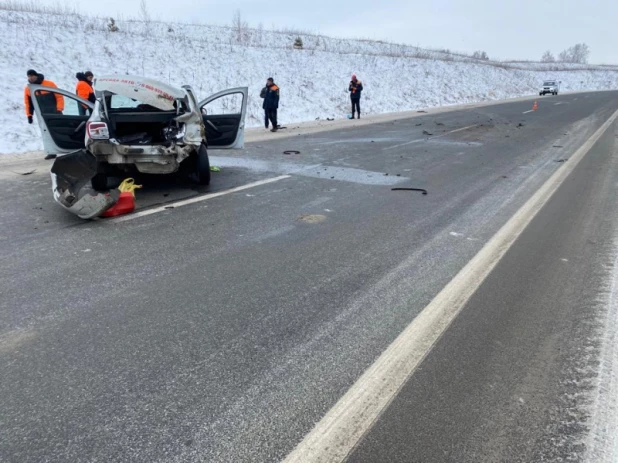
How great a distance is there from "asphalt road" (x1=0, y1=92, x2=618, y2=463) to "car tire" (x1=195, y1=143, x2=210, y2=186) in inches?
27.1

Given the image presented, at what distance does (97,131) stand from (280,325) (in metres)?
4.49

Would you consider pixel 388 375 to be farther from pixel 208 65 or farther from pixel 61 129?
pixel 208 65

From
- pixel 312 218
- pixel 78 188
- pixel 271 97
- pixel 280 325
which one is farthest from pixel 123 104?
pixel 271 97

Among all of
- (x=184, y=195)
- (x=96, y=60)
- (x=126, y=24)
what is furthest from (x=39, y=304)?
(x=126, y=24)

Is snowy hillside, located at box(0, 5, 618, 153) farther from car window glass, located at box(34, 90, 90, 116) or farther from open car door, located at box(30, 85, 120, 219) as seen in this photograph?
open car door, located at box(30, 85, 120, 219)

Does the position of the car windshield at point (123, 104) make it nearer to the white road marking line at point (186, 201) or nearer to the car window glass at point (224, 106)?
the white road marking line at point (186, 201)

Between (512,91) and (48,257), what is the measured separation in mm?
59745

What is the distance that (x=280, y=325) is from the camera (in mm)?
3182

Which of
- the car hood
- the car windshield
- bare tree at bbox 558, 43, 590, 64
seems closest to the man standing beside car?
the car windshield

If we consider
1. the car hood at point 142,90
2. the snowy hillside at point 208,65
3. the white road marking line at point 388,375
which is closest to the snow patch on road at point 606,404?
the white road marking line at point 388,375

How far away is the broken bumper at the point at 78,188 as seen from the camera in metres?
5.53

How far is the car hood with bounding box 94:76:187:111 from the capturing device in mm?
6742

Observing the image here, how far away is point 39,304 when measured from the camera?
3.42 m

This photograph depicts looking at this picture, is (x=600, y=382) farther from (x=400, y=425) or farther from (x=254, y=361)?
(x=254, y=361)
